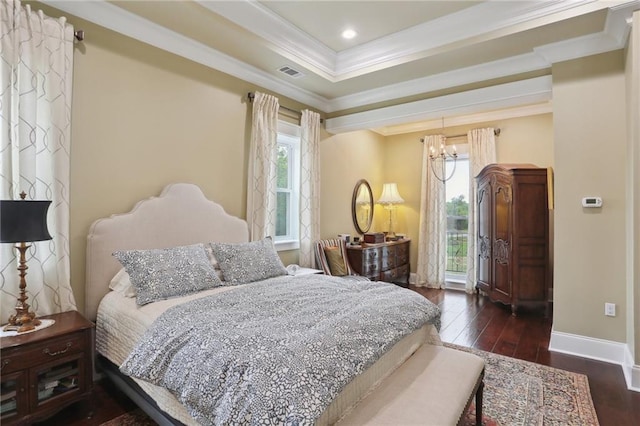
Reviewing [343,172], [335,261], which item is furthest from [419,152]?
[335,261]

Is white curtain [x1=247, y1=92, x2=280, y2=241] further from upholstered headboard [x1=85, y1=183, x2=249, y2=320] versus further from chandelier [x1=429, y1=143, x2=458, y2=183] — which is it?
chandelier [x1=429, y1=143, x2=458, y2=183]

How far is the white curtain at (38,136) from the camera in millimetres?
2143

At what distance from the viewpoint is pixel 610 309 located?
2980mm

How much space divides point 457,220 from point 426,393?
4.86 meters

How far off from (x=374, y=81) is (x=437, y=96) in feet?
2.54

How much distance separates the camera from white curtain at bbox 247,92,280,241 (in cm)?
372

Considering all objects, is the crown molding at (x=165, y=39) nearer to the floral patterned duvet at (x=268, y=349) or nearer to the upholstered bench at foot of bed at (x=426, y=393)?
the floral patterned duvet at (x=268, y=349)

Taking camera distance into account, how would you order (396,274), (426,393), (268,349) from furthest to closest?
(396,274)
(426,393)
(268,349)

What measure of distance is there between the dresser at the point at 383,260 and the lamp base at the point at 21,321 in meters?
3.64

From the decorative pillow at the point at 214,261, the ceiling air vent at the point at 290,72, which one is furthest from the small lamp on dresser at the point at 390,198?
the decorative pillow at the point at 214,261

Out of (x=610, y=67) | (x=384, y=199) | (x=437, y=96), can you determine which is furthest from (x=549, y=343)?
(x=384, y=199)

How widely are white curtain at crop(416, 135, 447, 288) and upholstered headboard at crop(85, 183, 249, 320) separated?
11.6ft

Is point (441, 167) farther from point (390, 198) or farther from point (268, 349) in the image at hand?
point (268, 349)

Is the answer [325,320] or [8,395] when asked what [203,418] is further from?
[8,395]
